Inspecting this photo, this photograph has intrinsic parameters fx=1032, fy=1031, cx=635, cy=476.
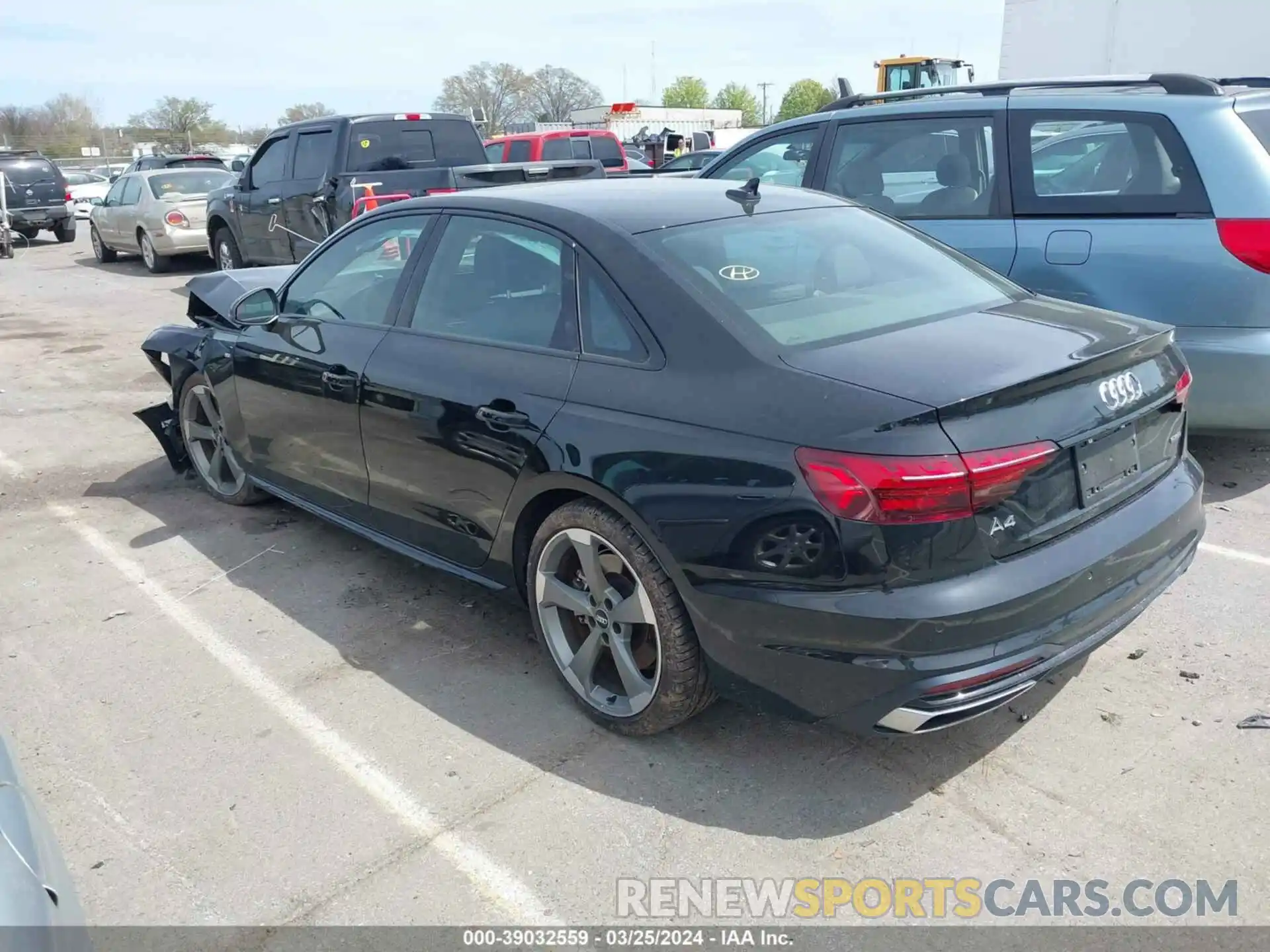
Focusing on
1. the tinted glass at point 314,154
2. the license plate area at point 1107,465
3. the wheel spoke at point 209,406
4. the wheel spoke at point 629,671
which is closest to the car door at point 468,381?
the wheel spoke at point 629,671

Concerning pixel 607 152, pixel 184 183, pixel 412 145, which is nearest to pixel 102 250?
pixel 184 183

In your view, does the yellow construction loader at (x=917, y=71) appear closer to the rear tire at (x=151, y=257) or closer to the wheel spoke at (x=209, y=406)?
the rear tire at (x=151, y=257)

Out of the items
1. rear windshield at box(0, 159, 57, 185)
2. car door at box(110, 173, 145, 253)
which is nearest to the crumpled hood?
car door at box(110, 173, 145, 253)

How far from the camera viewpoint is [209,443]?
5.64 meters

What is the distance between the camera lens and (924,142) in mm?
5746

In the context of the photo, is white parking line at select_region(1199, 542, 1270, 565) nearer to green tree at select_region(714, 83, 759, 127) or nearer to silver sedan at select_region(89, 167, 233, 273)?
silver sedan at select_region(89, 167, 233, 273)

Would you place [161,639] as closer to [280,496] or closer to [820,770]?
[280,496]

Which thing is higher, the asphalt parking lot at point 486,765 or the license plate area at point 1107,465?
the license plate area at point 1107,465

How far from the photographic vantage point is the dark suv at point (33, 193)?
21.2m

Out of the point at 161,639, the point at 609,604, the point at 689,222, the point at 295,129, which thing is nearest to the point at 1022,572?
the point at 609,604

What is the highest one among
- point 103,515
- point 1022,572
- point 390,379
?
point 390,379

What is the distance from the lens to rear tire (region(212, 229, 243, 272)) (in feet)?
43.1

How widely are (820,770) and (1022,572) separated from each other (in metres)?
0.89

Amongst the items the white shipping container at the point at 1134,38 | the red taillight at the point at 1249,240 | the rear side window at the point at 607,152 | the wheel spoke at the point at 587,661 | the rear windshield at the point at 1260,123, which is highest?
the white shipping container at the point at 1134,38
